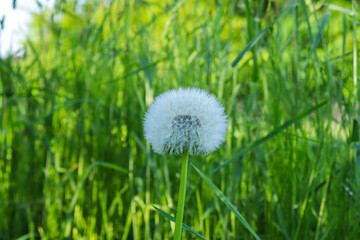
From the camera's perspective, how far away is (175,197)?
1.08 meters

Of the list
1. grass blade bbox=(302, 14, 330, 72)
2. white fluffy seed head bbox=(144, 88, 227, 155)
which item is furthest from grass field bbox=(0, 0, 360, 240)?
white fluffy seed head bbox=(144, 88, 227, 155)

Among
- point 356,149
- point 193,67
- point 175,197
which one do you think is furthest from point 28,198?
point 356,149

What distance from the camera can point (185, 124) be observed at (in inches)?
18.9

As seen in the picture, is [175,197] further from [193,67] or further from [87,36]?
[87,36]

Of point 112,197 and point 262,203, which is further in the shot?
point 112,197

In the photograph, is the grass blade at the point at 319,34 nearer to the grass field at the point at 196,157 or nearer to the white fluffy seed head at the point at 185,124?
the grass field at the point at 196,157

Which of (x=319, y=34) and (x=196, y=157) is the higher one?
(x=319, y=34)

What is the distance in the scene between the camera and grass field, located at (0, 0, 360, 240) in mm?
918

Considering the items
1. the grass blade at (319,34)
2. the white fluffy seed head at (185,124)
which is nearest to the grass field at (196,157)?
the grass blade at (319,34)

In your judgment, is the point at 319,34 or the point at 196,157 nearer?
the point at 319,34

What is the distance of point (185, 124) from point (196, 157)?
1.60ft

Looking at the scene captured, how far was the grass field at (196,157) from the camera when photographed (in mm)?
918

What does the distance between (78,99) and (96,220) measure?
0.39 m

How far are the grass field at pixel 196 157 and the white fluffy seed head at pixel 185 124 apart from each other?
0.36 m
